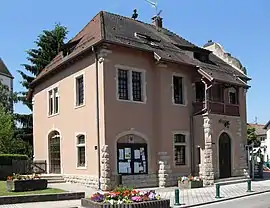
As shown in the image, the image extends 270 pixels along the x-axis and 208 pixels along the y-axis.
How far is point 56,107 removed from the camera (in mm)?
30922

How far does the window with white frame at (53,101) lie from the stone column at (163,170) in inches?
362

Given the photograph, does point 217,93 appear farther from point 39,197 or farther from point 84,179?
point 39,197

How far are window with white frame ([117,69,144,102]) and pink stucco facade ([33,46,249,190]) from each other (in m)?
0.26

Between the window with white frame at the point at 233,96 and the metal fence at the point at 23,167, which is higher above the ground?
the window with white frame at the point at 233,96

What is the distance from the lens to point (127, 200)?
1481 cm

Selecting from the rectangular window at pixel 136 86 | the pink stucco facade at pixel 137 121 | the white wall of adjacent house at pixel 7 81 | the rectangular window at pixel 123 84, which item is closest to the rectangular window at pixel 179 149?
the pink stucco facade at pixel 137 121

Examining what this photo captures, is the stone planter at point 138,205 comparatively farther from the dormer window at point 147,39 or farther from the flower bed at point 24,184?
the dormer window at point 147,39

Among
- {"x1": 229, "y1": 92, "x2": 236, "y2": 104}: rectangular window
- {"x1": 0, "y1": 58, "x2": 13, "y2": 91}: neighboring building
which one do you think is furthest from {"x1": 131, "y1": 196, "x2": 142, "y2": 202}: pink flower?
{"x1": 0, "y1": 58, "x2": 13, "y2": 91}: neighboring building

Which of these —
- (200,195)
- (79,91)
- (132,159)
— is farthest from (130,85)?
(200,195)

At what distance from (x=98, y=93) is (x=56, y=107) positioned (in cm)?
740

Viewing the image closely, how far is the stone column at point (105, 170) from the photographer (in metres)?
23.2

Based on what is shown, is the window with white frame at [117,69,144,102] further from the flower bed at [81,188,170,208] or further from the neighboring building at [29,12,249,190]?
the flower bed at [81,188,170,208]

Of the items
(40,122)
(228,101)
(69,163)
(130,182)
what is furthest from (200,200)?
(40,122)

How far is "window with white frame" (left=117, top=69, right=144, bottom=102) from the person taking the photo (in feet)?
83.4
